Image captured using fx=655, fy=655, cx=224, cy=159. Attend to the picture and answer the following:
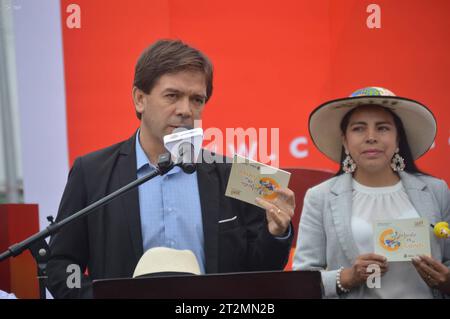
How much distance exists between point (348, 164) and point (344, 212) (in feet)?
1.01

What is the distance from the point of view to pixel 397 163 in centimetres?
302

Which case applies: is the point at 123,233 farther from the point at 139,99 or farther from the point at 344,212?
the point at 344,212

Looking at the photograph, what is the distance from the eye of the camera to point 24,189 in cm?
354

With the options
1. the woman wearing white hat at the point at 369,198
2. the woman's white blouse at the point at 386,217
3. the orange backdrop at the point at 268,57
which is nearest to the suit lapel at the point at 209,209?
the woman wearing white hat at the point at 369,198

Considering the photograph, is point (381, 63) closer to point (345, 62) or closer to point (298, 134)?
point (345, 62)

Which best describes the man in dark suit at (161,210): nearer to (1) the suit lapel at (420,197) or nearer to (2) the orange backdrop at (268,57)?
(1) the suit lapel at (420,197)

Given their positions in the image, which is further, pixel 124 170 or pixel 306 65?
pixel 306 65

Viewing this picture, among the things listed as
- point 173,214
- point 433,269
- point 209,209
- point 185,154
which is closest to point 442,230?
point 433,269

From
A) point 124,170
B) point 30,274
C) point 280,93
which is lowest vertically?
point 30,274

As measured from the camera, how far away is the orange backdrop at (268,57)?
3.64 meters

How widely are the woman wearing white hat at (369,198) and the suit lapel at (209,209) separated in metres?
0.51
